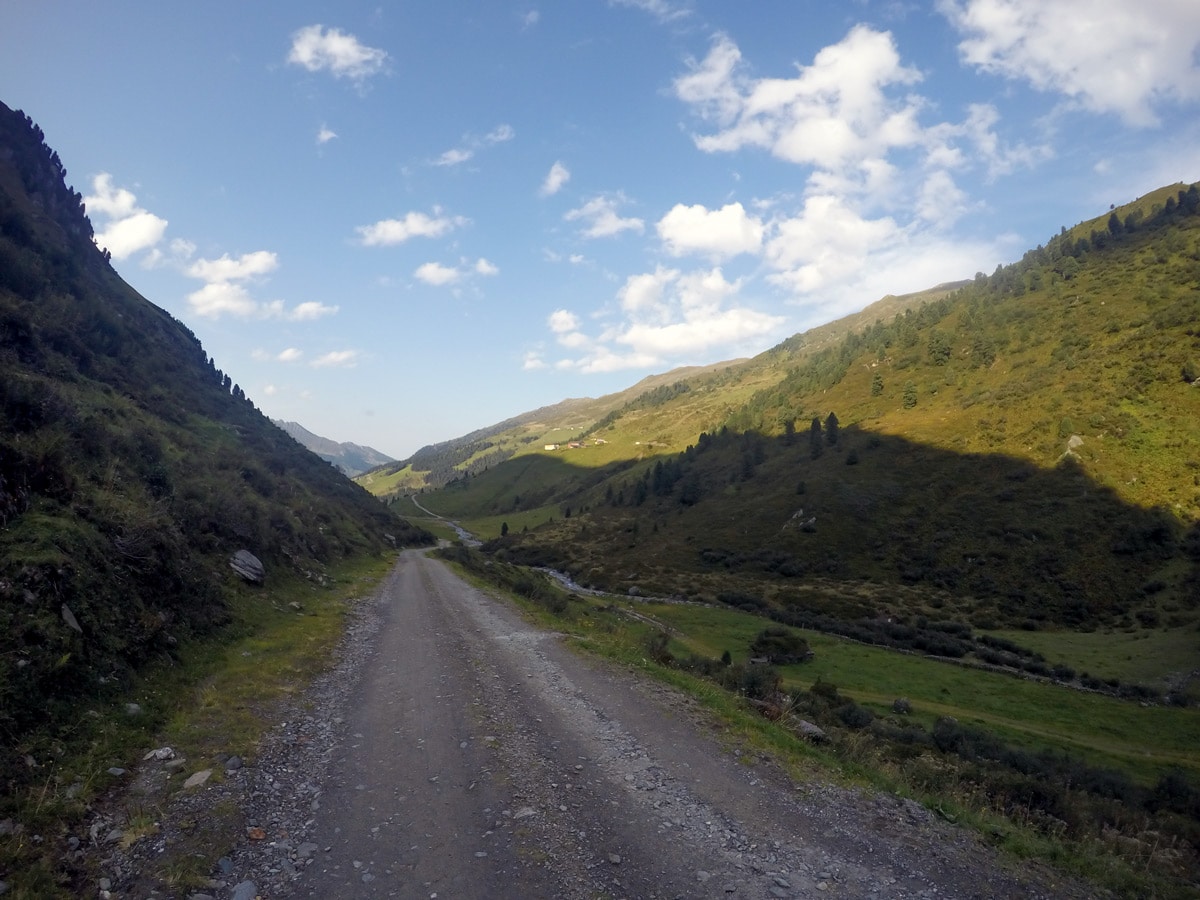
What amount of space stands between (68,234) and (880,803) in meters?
101

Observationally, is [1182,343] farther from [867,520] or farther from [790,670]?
[790,670]

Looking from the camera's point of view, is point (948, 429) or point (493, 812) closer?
point (493, 812)

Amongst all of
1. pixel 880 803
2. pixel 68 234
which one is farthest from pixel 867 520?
pixel 68 234

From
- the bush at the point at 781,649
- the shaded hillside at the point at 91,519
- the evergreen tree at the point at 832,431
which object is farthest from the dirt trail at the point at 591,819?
the evergreen tree at the point at 832,431

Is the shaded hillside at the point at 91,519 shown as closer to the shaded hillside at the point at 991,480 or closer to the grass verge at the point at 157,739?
the grass verge at the point at 157,739

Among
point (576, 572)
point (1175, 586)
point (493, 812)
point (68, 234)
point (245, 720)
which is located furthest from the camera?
point (576, 572)

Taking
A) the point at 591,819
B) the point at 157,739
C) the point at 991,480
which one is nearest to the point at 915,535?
the point at 991,480

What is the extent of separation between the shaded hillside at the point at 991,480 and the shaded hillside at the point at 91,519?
2381 inches

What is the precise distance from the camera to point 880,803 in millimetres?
9023

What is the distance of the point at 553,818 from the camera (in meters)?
7.79

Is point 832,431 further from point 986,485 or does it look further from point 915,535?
point 915,535

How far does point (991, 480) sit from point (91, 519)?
9713cm

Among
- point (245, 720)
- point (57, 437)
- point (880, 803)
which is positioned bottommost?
point (880, 803)

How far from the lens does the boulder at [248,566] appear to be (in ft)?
71.8
